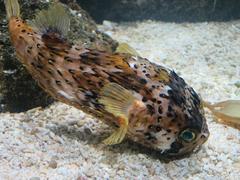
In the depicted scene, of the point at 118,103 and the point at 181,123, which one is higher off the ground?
the point at 118,103

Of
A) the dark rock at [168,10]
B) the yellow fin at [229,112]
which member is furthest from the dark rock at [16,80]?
the dark rock at [168,10]

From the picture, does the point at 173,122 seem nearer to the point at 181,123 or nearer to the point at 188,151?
the point at 181,123

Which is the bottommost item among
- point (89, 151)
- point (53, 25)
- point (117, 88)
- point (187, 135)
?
point (89, 151)

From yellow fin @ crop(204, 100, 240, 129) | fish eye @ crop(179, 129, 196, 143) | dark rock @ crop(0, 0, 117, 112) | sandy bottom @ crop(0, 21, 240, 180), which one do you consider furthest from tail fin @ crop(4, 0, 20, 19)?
yellow fin @ crop(204, 100, 240, 129)

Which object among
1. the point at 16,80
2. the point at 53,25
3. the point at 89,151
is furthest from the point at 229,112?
the point at 16,80

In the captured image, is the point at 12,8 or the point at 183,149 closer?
the point at 183,149

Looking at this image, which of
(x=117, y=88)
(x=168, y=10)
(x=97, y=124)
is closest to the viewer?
(x=117, y=88)

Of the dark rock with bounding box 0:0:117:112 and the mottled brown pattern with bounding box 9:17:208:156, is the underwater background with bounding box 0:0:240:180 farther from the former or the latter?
the mottled brown pattern with bounding box 9:17:208:156
